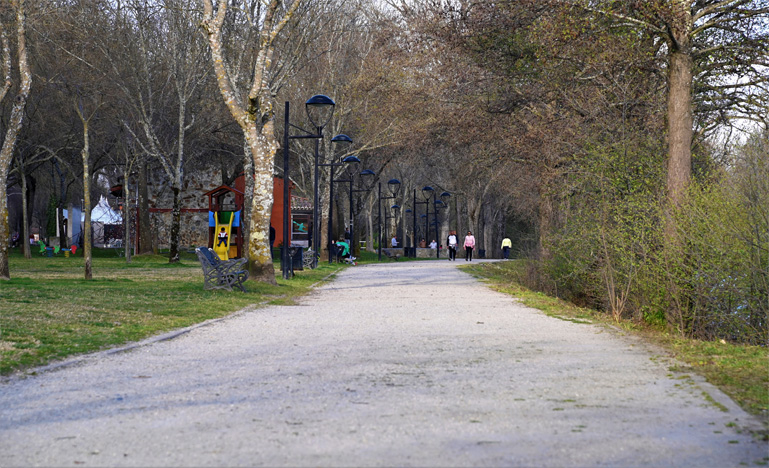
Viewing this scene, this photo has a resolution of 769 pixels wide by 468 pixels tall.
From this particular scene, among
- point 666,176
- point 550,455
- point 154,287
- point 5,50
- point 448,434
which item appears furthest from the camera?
point 5,50

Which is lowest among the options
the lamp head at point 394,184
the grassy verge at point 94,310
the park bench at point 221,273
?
the grassy verge at point 94,310

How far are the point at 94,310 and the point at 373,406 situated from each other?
310 inches

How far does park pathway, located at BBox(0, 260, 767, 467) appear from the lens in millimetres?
4746

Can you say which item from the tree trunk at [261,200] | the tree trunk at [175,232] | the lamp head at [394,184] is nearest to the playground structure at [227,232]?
the tree trunk at [175,232]

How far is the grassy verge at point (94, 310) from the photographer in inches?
357

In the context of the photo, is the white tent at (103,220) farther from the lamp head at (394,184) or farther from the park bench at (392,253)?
the park bench at (392,253)

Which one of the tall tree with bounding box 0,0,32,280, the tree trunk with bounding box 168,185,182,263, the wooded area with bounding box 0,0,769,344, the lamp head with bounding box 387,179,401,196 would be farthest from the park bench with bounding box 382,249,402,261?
the tall tree with bounding box 0,0,32,280

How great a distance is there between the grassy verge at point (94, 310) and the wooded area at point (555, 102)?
7.18 feet

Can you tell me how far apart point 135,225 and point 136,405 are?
40804mm

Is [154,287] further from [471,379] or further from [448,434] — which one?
[448,434]

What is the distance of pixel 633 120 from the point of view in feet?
54.4

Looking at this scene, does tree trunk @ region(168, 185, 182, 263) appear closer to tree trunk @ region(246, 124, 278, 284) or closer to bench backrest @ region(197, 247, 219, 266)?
→ tree trunk @ region(246, 124, 278, 284)

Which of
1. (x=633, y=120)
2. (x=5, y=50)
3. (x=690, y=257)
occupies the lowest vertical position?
(x=690, y=257)

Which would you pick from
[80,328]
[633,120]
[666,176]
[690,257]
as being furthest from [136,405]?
[633,120]
